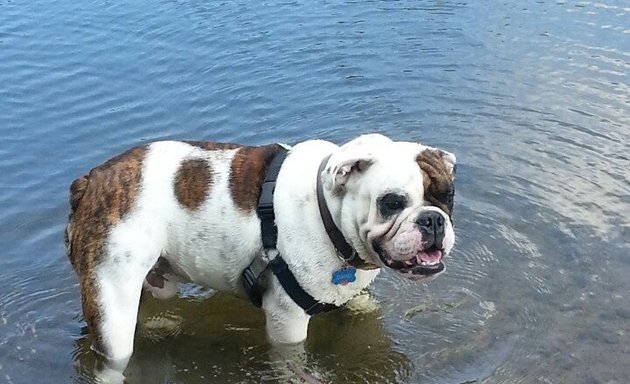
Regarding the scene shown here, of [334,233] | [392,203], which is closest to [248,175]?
[334,233]

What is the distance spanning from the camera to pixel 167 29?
12641mm

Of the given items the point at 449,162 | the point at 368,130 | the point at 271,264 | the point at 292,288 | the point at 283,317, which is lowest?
the point at 368,130

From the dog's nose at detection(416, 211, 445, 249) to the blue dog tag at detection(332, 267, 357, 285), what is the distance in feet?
2.24

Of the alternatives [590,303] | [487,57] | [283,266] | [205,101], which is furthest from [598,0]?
[283,266]

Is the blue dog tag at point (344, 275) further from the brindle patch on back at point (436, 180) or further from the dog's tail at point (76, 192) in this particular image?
the dog's tail at point (76, 192)

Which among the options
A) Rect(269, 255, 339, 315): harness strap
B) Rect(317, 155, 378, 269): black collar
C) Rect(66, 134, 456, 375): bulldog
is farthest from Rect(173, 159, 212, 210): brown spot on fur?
Rect(317, 155, 378, 269): black collar

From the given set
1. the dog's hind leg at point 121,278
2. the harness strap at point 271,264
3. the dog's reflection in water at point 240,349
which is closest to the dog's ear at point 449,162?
the harness strap at point 271,264

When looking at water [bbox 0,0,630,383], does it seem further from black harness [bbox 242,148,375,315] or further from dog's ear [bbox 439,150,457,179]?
dog's ear [bbox 439,150,457,179]

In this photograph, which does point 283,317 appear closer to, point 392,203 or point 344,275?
point 344,275

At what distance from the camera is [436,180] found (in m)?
4.73

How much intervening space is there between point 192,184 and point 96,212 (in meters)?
0.62

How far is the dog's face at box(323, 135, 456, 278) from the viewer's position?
459 cm

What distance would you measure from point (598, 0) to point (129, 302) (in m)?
9.22

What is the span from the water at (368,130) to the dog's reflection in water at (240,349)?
2cm
